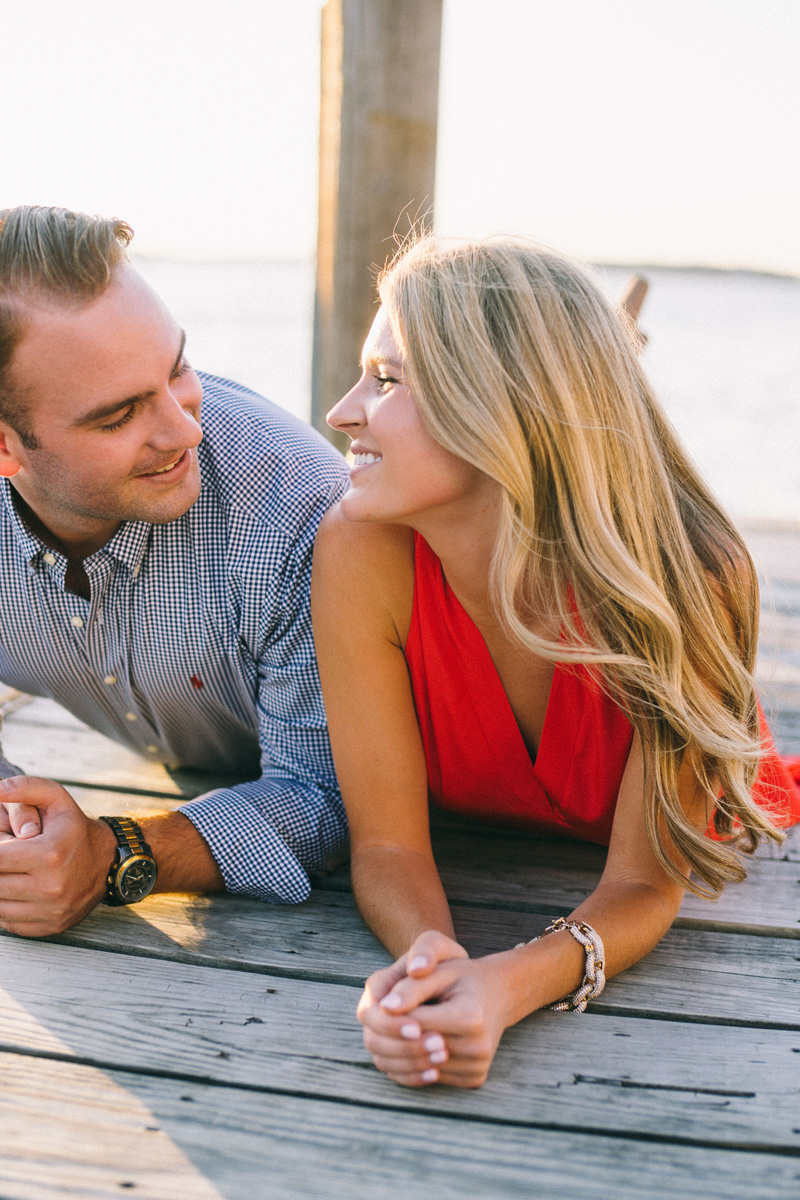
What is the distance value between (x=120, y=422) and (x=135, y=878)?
2.74 feet

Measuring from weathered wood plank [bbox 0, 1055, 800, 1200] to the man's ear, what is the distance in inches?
45.8

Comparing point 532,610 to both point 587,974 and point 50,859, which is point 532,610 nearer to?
point 587,974

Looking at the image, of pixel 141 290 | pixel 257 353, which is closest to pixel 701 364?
pixel 257 353

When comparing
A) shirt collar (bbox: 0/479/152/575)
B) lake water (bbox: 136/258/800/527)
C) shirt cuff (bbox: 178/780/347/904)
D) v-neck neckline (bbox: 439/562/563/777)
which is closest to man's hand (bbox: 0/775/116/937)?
shirt cuff (bbox: 178/780/347/904)

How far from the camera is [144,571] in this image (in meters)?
2.06

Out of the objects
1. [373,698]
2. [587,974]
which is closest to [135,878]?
[373,698]

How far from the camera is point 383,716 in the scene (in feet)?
5.74

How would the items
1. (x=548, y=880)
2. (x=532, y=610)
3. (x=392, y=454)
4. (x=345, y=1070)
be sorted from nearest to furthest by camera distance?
(x=345, y=1070) → (x=392, y=454) → (x=532, y=610) → (x=548, y=880)

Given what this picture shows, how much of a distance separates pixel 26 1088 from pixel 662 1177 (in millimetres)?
799

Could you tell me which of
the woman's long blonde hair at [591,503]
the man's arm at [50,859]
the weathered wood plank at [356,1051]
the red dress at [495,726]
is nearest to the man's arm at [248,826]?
the man's arm at [50,859]

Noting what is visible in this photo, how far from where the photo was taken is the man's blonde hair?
181cm

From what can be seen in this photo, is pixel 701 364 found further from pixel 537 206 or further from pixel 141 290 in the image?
pixel 141 290

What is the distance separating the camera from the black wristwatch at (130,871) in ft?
5.58

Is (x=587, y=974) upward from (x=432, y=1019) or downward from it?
downward
